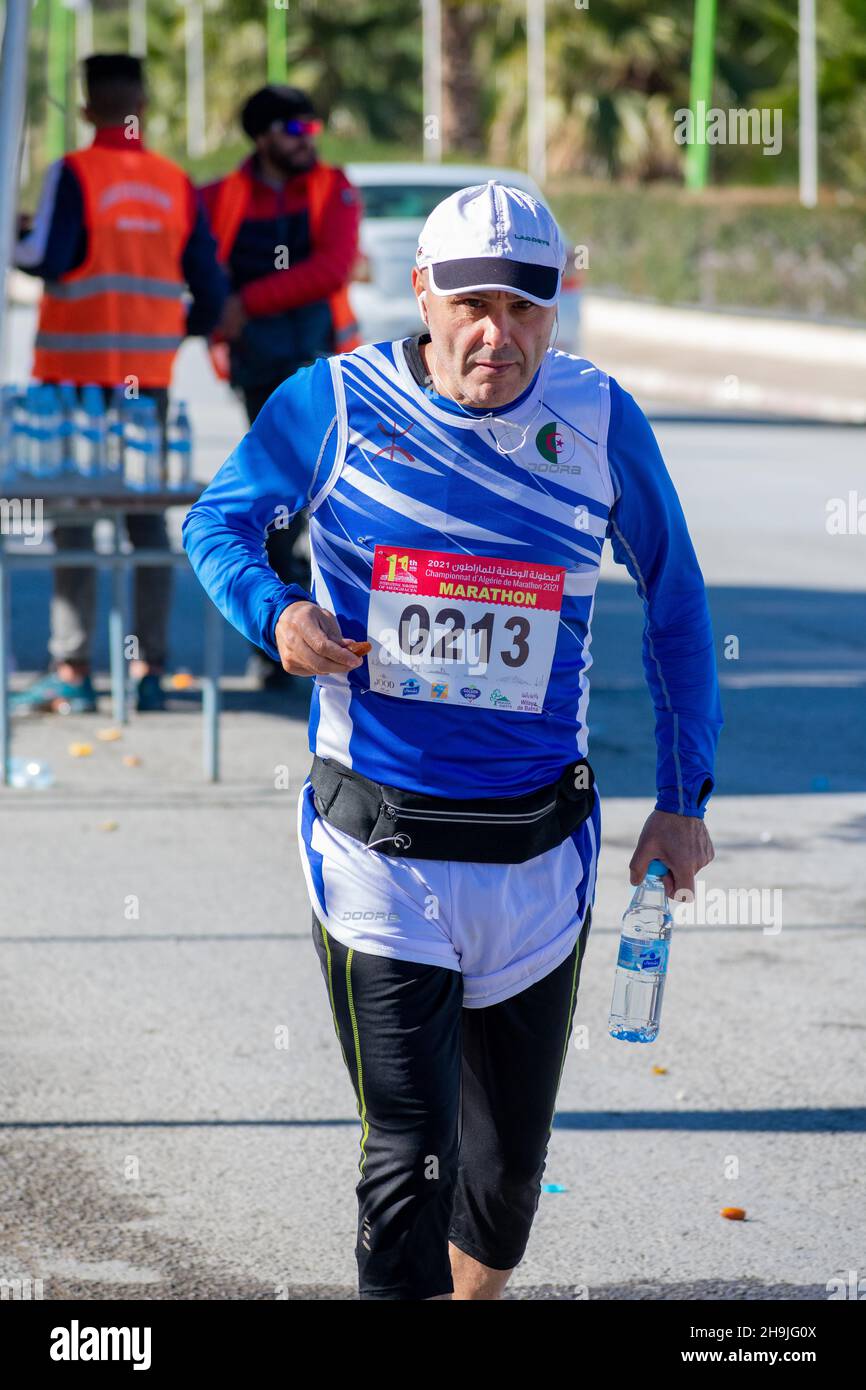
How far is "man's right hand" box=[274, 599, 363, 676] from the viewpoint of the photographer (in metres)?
3.34

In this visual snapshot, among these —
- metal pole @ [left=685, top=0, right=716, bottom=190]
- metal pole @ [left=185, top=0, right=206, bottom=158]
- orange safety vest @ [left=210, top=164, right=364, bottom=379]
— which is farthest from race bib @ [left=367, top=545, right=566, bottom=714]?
metal pole @ [left=185, top=0, right=206, bottom=158]

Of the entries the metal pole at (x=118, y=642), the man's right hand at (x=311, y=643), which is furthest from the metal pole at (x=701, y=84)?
the man's right hand at (x=311, y=643)

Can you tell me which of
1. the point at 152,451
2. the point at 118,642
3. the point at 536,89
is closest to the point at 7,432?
the point at 152,451

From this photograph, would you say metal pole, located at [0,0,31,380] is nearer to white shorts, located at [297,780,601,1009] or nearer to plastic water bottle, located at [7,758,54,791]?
plastic water bottle, located at [7,758,54,791]

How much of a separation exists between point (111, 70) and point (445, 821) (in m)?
6.11

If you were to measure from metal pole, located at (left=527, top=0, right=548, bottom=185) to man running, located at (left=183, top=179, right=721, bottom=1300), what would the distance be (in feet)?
143

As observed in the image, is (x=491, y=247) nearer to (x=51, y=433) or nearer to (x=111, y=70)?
(x=51, y=433)

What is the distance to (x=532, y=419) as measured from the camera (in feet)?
11.6

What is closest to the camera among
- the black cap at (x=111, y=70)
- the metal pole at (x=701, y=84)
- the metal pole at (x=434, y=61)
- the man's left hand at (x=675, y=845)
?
the man's left hand at (x=675, y=845)

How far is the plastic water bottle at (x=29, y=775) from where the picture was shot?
8312 millimetres

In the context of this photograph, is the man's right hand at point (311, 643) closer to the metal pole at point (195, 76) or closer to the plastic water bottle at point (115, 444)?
the plastic water bottle at point (115, 444)

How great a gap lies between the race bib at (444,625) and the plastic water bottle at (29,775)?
16.1 ft
